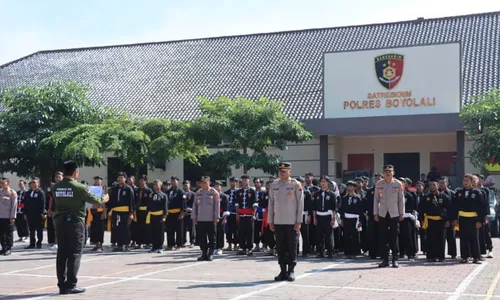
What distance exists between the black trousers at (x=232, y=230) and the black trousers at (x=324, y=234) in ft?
8.65

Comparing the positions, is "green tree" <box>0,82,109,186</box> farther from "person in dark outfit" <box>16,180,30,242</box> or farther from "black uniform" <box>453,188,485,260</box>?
"black uniform" <box>453,188,485,260</box>

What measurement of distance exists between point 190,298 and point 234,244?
27.6 ft

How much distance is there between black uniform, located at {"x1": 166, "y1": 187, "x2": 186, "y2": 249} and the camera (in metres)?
18.6

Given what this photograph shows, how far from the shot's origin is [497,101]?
25297mm

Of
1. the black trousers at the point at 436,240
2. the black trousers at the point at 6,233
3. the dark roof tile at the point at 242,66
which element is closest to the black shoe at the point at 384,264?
the black trousers at the point at 436,240

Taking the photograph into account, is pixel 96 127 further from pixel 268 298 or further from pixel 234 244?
pixel 268 298

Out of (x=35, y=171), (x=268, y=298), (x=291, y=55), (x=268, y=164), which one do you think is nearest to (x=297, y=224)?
(x=268, y=298)

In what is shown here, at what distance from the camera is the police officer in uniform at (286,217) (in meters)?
12.1

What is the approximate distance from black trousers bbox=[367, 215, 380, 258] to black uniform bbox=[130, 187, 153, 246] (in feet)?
18.8

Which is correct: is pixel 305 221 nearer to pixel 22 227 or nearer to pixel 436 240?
pixel 436 240

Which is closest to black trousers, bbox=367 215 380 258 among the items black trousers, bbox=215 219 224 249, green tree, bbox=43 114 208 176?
black trousers, bbox=215 219 224 249

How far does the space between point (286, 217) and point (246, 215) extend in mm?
5153

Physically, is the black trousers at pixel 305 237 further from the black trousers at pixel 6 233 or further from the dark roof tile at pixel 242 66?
the dark roof tile at pixel 242 66

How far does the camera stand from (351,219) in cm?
1661
